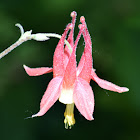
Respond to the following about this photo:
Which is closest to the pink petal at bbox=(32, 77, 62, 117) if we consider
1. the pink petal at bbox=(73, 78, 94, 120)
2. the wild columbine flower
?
the wild columbine flower

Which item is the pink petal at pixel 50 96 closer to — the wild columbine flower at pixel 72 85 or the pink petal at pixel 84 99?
the wild columbine flower at pixel 72 85

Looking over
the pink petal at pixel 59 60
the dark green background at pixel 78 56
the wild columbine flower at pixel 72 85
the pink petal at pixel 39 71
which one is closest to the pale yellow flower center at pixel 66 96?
the wild columbine flower at pixel 72 85

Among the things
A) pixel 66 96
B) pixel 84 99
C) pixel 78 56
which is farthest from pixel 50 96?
pixel 78 56

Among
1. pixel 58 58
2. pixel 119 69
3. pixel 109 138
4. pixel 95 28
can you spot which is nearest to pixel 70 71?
pixel 58 58

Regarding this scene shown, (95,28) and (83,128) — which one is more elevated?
(95,28)

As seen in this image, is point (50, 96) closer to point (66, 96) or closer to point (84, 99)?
point (66, 96)

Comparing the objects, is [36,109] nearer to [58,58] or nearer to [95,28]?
[95,28]

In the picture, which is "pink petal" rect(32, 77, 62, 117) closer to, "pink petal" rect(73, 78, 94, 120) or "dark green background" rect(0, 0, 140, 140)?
"pink petal" rect(73, 78, 94, 120)
